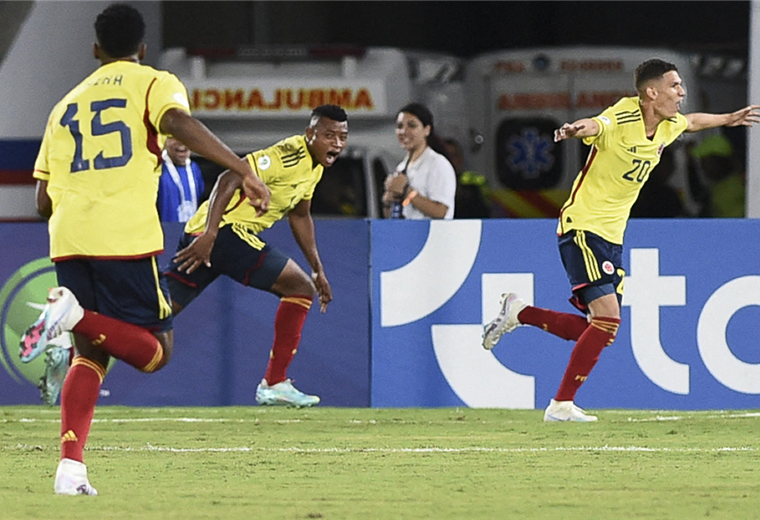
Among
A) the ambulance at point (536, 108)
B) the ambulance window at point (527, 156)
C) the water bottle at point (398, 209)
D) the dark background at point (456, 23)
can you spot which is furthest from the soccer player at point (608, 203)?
the dark background at point (456, 23)

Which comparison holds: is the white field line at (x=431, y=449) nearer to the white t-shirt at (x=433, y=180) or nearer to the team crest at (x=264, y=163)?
Answer: the team crest at (x=264, y=163)

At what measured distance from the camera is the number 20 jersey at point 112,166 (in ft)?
19.7

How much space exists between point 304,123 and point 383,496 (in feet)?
28.7

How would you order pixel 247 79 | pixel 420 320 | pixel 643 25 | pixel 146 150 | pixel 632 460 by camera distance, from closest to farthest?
1. pixel 146 150
2. pixel 632 460
3. pixel 420 320
4. pixel 247 79
5. pixel 643 25

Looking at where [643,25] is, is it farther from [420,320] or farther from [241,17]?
[420,320]

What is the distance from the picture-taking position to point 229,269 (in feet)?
31.2

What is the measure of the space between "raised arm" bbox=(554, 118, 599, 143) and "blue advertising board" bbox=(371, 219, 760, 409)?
1611 mm

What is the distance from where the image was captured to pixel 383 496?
19.9 ft

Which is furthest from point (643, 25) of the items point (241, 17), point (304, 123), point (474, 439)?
point (474, 439)

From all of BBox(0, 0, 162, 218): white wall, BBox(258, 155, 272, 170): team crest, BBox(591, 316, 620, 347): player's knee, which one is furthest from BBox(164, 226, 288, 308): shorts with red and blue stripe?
BBox(0, 0, 162, 218): white wall

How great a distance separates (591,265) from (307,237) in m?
1.84

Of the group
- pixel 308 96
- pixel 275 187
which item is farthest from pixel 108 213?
pixel 308 96

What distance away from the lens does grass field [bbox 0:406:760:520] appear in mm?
5734

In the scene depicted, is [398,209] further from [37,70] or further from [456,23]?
[456,23]
